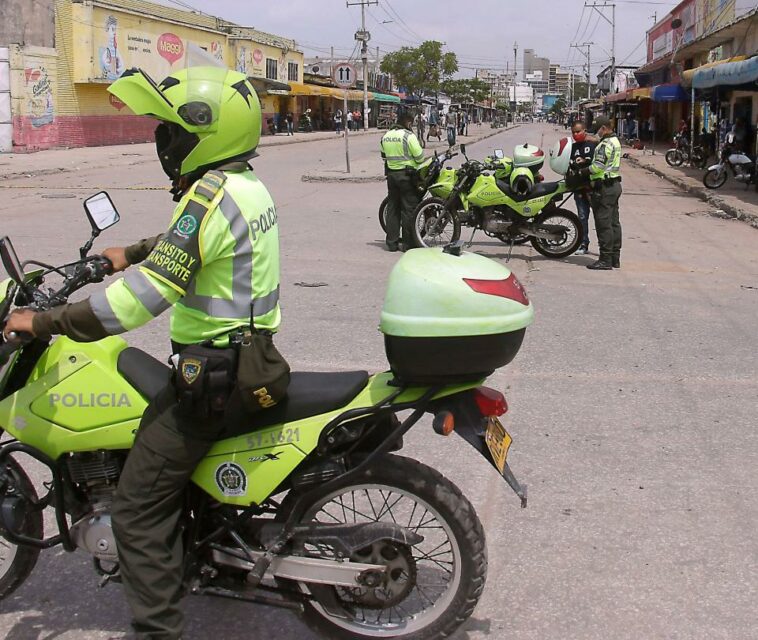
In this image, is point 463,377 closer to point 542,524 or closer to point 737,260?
point 542,524

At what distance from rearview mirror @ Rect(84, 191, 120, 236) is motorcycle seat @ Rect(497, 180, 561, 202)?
8.15m

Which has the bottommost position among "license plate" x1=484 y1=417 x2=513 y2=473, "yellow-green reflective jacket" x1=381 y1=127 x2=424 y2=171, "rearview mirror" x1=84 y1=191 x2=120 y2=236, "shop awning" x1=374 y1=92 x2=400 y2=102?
"license plate" x1=484 y1=417 x2=513 y2=473

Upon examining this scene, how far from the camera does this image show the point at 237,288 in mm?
2637

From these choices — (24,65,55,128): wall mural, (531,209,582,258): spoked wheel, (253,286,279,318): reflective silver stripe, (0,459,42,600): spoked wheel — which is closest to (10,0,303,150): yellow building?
(24,65,55,128): wall mural

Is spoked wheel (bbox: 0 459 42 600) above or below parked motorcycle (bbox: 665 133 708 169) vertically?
below

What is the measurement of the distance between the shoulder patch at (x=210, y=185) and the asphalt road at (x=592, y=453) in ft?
5.07

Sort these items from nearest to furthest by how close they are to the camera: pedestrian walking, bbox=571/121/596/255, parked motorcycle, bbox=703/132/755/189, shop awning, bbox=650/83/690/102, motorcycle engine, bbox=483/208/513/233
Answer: pedestrian walking, bbox=571/121/596/255 < motorcycle engine, bbox=483/208/513/233 < parked motorcycle, bbox=703/132/755/189 < shop awning, bbox=650/83/690/102

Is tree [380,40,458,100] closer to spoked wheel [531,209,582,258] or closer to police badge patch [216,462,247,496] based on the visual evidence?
spoked wheel [531,209,582,258]

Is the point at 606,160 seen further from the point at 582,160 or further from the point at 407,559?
the point at 407,559

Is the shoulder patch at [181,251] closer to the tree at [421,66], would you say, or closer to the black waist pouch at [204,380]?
the black waist pouch at [204,380]

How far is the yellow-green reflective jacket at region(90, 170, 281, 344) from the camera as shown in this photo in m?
2.49

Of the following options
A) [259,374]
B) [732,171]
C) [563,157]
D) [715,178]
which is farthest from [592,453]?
[732,171]

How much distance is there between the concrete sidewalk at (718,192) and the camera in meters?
15.8

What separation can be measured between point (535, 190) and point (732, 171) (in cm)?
1215
